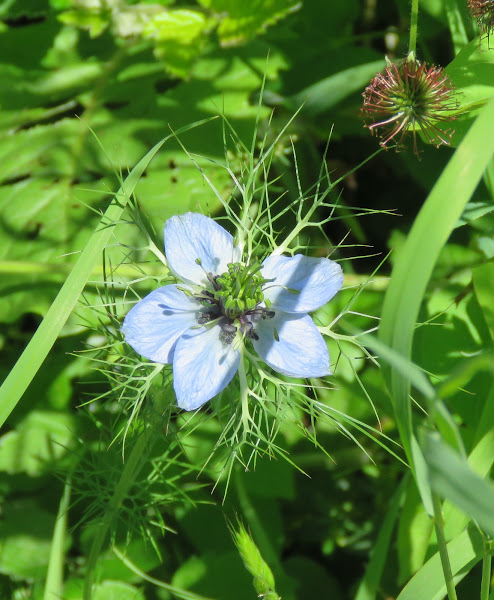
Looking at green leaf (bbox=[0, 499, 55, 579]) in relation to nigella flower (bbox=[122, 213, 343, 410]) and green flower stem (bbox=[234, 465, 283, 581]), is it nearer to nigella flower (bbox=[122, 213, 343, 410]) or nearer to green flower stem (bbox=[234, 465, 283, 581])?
green flower stem (bbox=[234, 465, 283, 581])

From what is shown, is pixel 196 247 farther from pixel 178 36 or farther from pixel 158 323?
pixel 178 36

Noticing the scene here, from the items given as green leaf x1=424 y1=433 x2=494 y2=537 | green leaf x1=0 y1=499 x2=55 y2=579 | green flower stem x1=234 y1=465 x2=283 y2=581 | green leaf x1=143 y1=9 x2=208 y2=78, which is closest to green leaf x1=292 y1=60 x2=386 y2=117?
green leaf x1=143 y1=9 x2=208 y2=78

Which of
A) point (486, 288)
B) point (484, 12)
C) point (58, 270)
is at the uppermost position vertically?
point (484, 12)

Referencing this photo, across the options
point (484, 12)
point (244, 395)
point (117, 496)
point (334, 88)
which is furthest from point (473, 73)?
point (117, 496)

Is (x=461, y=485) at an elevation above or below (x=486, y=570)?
above

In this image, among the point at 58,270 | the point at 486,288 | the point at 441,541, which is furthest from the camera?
the point at 58,270

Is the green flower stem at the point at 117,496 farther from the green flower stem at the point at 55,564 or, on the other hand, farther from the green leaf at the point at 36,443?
the green leaf at the point at 36,443

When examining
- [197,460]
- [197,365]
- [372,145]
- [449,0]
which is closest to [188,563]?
[197,460]
